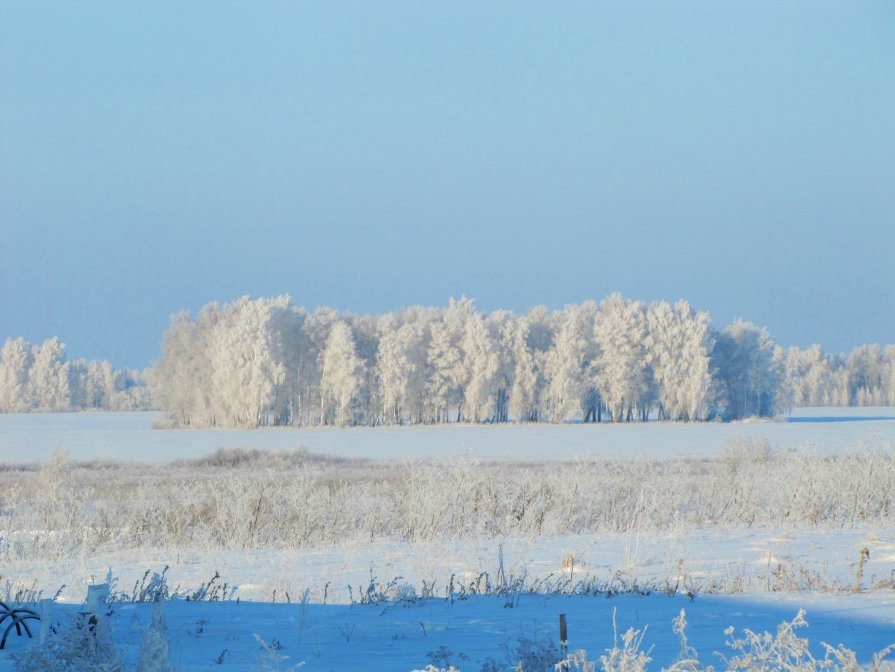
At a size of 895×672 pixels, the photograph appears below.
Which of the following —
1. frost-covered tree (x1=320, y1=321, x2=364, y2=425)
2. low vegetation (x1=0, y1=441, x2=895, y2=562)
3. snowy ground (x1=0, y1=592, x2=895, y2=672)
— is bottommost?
snowy ground (x1=0, y1=592, x2=895, y2=672)

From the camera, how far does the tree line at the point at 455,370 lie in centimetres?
7588

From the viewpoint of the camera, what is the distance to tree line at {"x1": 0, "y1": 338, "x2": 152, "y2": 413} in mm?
131375

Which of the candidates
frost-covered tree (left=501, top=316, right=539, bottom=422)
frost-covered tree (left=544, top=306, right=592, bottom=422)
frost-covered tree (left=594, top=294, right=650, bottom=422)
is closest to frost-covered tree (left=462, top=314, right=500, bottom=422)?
frost-covered tree (left=501, top=316, right=539, bottom=422)

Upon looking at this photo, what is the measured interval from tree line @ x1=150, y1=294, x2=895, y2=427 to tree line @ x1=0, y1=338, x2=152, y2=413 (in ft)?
189

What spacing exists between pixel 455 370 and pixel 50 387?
2992 inches

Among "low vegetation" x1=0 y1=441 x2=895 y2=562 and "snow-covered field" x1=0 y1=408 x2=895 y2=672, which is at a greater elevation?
"low vegetation" x1=0 y1=441 x2=895 y2=562

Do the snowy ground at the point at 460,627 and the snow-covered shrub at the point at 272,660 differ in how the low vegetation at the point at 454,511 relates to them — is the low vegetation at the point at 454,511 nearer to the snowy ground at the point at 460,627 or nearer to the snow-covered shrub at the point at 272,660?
the snowy ground at the point at 460,627

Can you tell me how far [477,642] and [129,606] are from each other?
3.11 metres

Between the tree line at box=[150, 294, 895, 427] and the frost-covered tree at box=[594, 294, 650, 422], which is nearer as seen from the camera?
the tree line at box=[150, 294, 895, 427]

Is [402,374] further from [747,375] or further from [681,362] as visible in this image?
[747,375]

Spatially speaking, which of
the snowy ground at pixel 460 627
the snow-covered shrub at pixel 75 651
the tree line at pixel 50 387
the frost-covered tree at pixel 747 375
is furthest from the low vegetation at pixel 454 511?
the tree line at pixel 50 387

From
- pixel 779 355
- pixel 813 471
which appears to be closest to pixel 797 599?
pixel 813 471

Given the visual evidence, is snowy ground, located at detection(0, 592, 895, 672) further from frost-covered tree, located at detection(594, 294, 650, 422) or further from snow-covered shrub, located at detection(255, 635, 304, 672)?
frost-covered tree, located at detection(594, 294, 650, 422)

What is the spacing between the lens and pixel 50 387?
13500 centimetres
